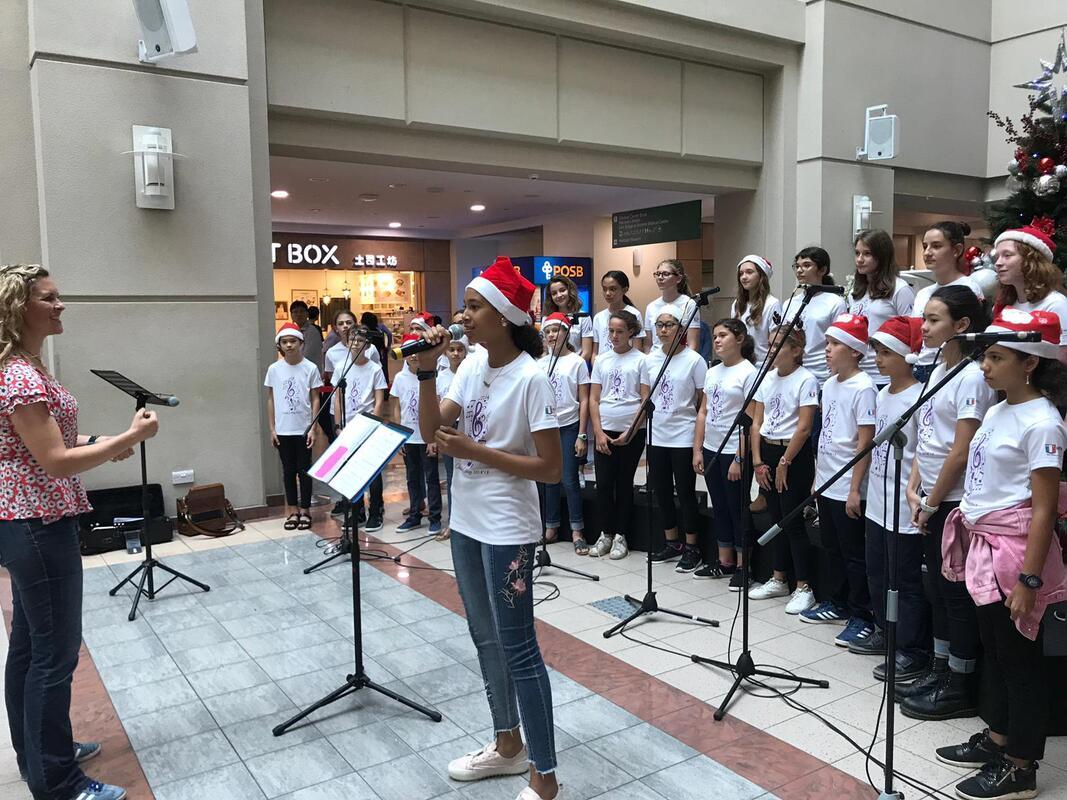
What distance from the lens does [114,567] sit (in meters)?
5.82

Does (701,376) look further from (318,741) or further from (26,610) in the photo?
(26,610)

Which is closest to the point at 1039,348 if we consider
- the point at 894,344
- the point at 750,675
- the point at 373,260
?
the point at 894,344

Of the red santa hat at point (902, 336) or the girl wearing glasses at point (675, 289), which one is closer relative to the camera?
the red santa hat at point (902, 336)

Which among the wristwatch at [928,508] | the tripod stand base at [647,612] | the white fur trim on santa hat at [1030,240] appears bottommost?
the tripod stand base at [647,612]

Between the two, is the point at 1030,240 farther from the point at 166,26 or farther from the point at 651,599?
the point at 166,26

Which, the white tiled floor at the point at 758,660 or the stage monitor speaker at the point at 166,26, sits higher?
the stage monitor speaker at the point at 166,26

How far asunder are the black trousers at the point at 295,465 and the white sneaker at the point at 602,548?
252 centimetres

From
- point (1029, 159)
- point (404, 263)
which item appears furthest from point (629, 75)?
point (404, 263)

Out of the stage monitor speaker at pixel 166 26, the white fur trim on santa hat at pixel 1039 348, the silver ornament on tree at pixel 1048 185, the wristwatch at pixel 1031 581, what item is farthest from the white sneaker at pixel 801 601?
the stage monitor speaker at pixel 166 26

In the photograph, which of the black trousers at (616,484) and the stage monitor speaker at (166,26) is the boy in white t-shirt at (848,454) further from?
the stage monitor speaker at (166,26)

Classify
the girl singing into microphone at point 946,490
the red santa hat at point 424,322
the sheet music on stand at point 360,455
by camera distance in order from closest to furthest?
the red santa hat at point 424,322
the sheet music on stand at point 360,455
the girl singing into microphone at point 946,490

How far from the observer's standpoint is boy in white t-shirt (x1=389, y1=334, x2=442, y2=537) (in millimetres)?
6664

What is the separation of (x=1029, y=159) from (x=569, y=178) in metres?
4.81

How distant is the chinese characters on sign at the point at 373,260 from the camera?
17266 mm
